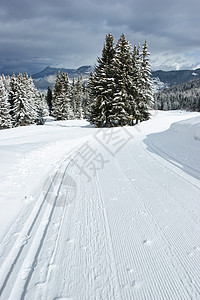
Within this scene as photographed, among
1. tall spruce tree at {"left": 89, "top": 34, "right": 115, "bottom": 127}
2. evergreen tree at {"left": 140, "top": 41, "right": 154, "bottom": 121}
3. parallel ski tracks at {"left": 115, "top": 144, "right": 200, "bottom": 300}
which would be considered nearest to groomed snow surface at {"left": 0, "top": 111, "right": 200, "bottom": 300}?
parallel ski tracks at {"left": 115, "top": 144, "right": 200, "bottom": 300}

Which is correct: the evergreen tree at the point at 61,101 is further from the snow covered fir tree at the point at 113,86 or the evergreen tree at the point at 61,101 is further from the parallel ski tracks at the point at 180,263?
the parallel ski tracks at the point at 180,263

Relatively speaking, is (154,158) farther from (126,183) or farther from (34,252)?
(34,252)

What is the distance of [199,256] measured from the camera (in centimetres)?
210

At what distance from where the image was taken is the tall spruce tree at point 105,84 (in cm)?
2017

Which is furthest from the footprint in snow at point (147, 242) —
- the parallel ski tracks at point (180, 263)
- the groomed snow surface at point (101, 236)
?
the parallel ski tracks at point (180, 263)

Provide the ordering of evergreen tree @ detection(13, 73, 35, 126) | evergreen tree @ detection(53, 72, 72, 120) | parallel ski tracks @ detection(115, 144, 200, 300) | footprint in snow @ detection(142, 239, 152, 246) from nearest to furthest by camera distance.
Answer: parallel ski tracks @ detection(115, 144, 200, 300) → footprint in snow @ detection(142, 239, 152, 246) → evergreen tree @ detection(13, 73, 35, 126) → evergreen tree @ detection(53, 72, 72, 120)

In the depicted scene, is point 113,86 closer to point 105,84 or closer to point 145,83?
point 105,84

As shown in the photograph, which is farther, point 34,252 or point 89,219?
point 89,219

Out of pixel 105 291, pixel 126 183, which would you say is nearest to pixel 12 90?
pixel 126 183

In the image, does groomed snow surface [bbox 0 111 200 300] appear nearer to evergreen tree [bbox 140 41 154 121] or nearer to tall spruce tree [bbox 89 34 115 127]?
tall spruce tree [bbox 89 34 115 127]

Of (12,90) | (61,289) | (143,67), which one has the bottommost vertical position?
(61,289)

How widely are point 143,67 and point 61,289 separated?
27942 millimetres

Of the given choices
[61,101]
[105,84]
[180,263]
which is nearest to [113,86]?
[105,84]

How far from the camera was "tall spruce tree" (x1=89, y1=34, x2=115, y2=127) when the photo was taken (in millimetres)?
20166
